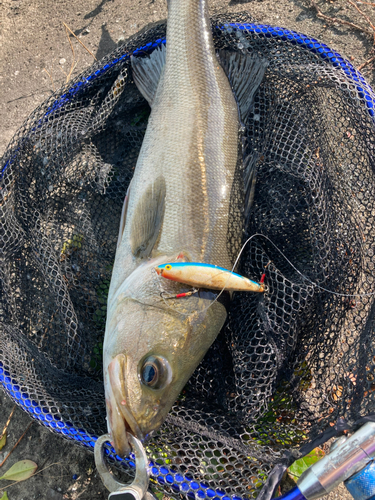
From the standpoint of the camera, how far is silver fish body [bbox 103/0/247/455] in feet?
6.61

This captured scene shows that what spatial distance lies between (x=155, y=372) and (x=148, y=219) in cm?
106

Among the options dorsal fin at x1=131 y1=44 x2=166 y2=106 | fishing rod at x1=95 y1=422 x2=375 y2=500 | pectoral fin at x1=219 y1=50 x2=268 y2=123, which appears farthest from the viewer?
Result: dorsal fin at x1=131 y1=44 x2=166 y2=106

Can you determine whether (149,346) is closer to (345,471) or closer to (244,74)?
(345,471)

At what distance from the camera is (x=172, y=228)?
2.43 meters

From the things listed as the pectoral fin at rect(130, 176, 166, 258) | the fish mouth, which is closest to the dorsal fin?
the pectoral fin at rect(130, 176, 166, 258)

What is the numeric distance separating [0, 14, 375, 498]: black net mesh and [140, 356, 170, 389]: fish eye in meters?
0.50

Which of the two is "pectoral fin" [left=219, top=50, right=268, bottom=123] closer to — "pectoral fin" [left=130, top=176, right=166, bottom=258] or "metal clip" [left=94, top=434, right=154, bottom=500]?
"pectoral fin" [left=130, top=176, right=166, bottom=258]

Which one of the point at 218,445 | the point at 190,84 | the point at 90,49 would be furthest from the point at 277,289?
the point at 90,49

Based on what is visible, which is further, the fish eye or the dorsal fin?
the dorsal fin

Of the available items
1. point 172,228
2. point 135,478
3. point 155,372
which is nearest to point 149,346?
point 155,372

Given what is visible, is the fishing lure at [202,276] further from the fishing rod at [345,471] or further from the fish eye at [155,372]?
the fishing rod at [345,471]

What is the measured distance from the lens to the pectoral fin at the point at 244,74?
2906 mm

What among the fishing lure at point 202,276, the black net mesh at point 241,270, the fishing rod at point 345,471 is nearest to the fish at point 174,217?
the fishing lure at point 202,276

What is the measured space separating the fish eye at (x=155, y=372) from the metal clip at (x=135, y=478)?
0.30 metres
